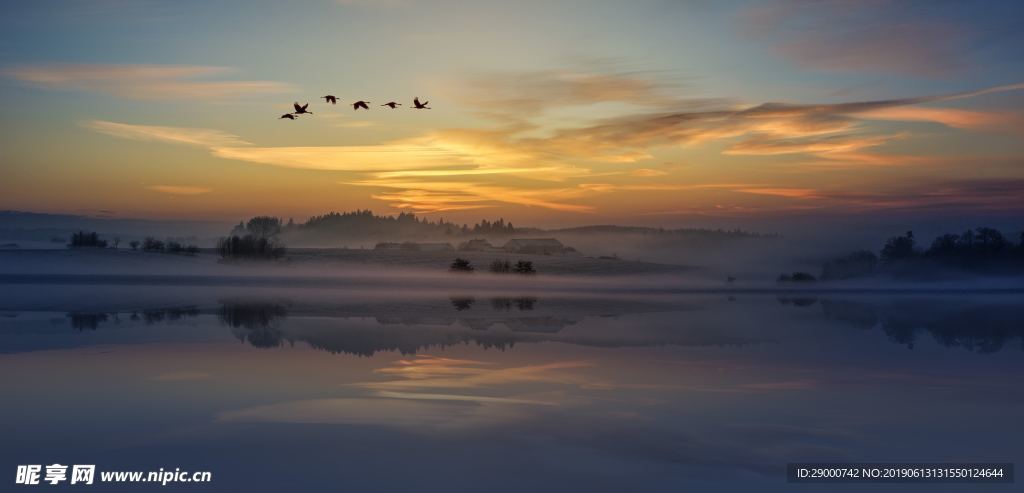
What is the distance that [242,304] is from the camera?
96.1 feet

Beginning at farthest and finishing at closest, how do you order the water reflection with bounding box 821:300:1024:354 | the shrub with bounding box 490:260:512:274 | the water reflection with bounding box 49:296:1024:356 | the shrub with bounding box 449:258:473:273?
the shrub with bounding box 490:260:512:274, the shrub with bounding box 449:258:473:273, the water reflection with bounding box 821:300:1024:354, the water reflection with bounding box 49:296:1024:356

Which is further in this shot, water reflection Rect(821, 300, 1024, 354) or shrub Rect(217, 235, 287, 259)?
shrub Rect(217, 235, 287, 259)

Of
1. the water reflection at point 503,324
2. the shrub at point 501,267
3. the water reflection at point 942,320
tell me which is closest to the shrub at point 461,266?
the shrub at point 501,267

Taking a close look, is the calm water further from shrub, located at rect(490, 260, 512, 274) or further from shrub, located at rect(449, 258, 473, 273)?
shrub, located at rect(490, 260, 512, 274)

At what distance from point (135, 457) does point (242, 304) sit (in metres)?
20.8

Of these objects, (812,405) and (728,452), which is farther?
(812,405)

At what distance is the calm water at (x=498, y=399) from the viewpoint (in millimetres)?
9125

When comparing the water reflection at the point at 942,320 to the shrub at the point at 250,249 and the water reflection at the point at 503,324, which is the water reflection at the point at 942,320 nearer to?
the water reflection at the point at 503,324

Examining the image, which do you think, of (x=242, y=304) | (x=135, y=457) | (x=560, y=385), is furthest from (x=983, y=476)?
(x=242, y=304)

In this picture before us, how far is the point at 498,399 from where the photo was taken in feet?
40.7

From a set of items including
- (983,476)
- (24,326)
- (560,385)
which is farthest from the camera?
(24,326)

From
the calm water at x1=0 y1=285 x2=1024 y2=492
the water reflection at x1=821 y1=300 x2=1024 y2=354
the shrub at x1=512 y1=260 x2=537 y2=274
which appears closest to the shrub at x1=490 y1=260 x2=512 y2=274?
the shrub at x1=512 y1=260 x2=537 y2=274

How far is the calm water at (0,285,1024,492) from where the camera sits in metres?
9.12

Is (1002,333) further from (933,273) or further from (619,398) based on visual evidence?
(933,273)
